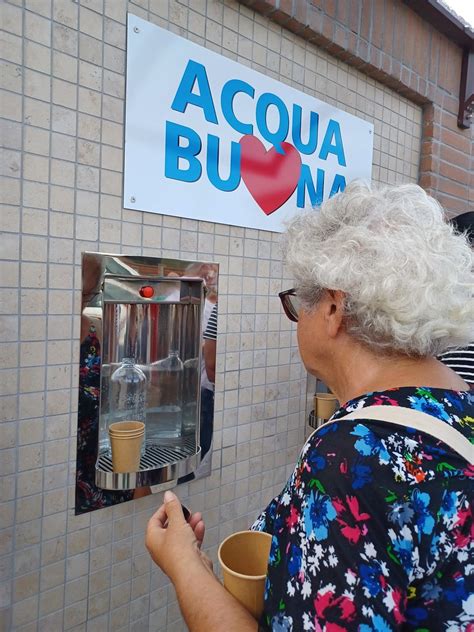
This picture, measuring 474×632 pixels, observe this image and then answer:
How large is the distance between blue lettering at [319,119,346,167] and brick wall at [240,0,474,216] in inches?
15.1

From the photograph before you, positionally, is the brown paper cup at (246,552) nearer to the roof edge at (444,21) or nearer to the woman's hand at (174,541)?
the woman's hand at (174,541)

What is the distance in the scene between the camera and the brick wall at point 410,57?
248cm

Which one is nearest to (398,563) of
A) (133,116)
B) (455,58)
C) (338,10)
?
(133,116)

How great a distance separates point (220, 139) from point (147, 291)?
0.79 metres

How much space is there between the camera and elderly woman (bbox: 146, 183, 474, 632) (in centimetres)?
75

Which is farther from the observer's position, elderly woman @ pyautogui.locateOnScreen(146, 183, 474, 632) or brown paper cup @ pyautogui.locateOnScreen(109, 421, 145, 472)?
brown paper cup @ pyautogui.locateOnScreen(109, 421, 145, 472)

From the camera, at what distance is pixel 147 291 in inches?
78.9

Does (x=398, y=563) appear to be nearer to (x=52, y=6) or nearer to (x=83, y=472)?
(x=83, y=472)

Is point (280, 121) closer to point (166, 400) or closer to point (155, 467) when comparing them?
point (166, 400)

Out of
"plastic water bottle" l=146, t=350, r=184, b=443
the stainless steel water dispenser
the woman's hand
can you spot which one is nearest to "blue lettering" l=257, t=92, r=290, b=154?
the stainless steel water dispenser

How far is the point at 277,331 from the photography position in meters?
2.59

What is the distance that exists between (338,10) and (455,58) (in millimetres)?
1312

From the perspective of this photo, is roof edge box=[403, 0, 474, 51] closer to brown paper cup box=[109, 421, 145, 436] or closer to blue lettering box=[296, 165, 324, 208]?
blue lettering box=[296, 165, 324, 208]

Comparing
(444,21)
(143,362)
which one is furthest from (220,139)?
(444,21)
